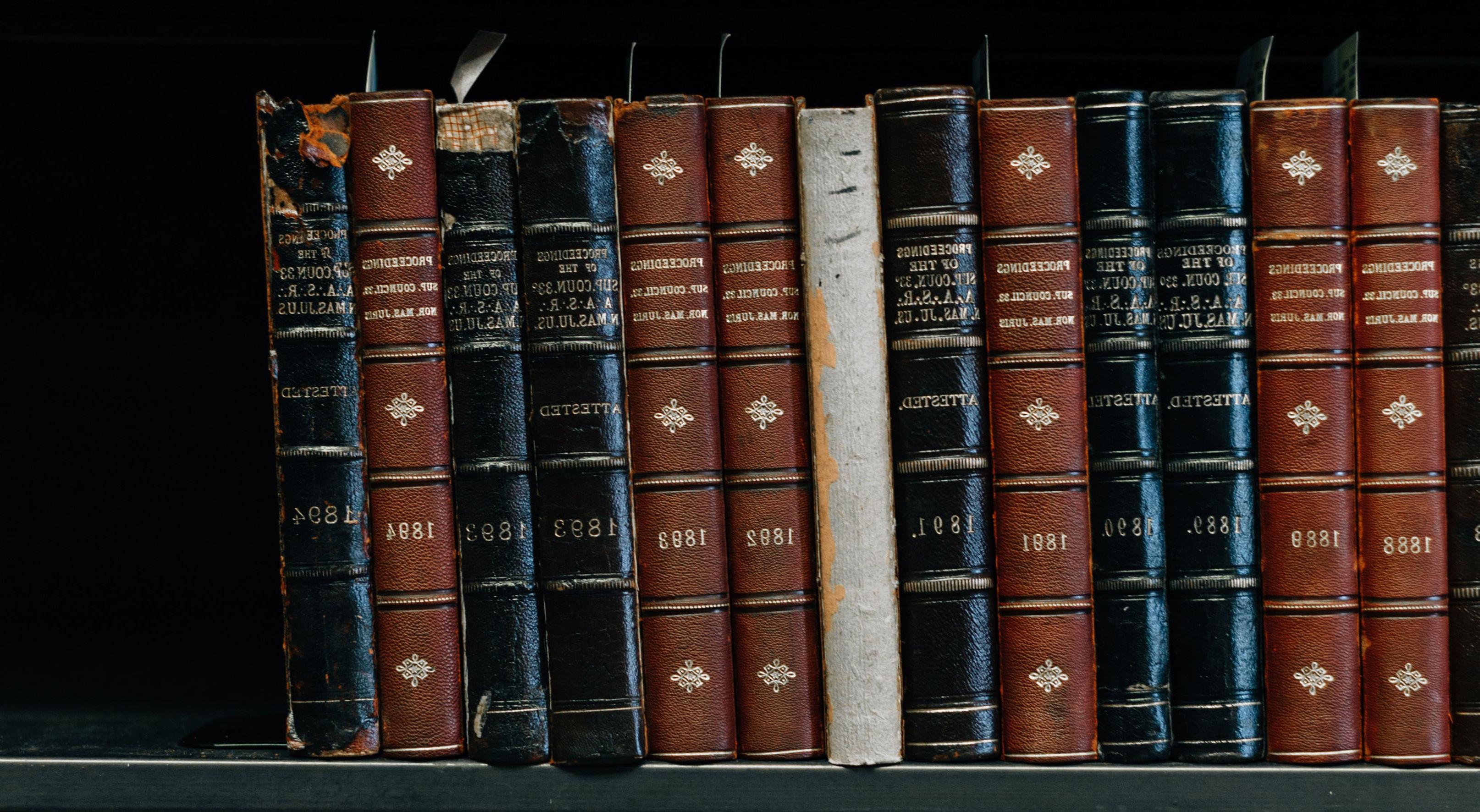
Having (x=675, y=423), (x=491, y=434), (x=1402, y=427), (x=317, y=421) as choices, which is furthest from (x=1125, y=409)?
(x=317, y=421)

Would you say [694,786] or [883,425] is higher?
[883,425]

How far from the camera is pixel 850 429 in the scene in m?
0.62

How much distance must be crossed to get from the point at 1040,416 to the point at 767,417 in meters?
0.16

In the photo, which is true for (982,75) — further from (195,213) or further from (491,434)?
(195,213)

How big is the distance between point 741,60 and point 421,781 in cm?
64

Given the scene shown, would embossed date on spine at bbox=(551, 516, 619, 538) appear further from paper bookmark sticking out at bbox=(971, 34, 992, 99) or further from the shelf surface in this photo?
paper bookmark sticking out at bbox=(971, 34, 992, 99)

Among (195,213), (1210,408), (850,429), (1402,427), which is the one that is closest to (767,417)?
(850,429)

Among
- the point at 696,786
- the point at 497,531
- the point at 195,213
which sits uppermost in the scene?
the point at 195,213

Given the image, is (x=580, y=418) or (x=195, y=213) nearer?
(x=580, y=418)

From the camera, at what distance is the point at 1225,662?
627mm

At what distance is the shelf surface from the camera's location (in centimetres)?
61

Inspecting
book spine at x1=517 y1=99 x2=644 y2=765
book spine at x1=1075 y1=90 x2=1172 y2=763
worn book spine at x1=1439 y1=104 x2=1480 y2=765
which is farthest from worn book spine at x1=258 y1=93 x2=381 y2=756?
worn book spine at x1=1439 y1=104 x2=1480 y2=765

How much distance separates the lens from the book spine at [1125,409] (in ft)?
2.05

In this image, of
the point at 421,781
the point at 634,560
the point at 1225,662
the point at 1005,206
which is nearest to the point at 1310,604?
the point at 1225,662
